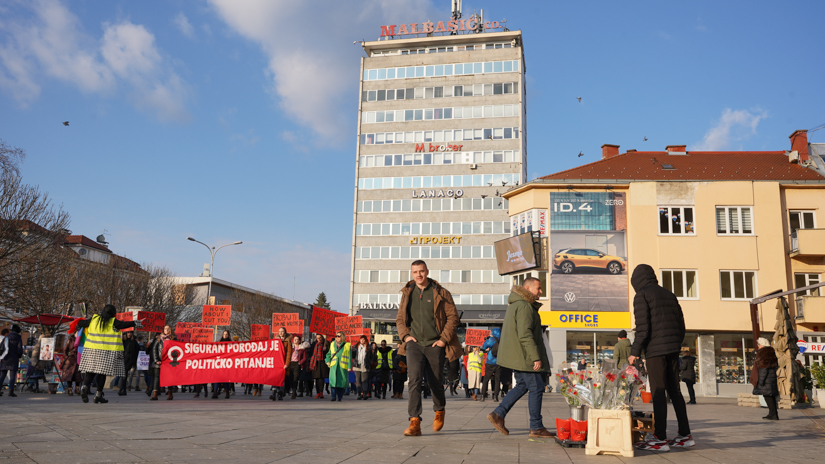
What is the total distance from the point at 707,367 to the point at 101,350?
29.3 meters

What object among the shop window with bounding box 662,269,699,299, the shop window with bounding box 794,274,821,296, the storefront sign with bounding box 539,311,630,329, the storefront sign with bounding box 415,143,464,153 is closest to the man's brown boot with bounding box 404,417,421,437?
the storefront sign with bounding box 539,311,630,329

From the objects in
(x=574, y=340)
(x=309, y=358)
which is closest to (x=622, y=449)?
(x=309, y=358)

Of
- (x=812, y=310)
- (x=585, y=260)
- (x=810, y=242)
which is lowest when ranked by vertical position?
(x=812, y=310)

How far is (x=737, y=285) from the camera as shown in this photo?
3275 cm

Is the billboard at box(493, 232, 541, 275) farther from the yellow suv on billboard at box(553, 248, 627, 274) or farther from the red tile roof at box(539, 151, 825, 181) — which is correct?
the red tile roof at box(539, 151, 825, 181)

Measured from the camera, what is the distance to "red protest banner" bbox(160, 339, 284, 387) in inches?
609

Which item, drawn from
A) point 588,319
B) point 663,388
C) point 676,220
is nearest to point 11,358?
point 663,388

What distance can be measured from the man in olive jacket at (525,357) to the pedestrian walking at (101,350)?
8181mm

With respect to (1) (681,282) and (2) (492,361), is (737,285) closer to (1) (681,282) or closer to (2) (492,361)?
(1) (681,282)

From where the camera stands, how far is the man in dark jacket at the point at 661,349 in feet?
23.2

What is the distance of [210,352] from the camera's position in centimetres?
1570

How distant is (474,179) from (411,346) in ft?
196

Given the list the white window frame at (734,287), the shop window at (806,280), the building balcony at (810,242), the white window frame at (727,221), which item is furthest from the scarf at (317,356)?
the shop window at (806,280)

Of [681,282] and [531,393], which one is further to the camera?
[681,282]
